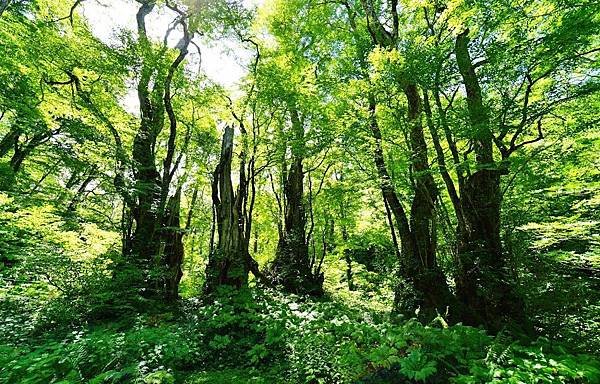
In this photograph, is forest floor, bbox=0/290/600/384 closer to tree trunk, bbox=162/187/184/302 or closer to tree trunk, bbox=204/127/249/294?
tree trunk, bbox=204/127/249/294

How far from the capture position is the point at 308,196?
10781 mm

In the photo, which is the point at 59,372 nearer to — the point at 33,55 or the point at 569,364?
the point at 569,364

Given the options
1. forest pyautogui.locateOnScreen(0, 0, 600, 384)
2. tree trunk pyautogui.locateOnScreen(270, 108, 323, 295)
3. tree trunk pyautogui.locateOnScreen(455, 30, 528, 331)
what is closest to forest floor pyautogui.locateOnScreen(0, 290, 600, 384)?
forest pyautogui.locateOnScreen(0, 0, 600, 384)

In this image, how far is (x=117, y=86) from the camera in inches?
321

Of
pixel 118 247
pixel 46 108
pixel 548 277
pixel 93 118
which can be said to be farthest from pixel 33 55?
pixel 548 277

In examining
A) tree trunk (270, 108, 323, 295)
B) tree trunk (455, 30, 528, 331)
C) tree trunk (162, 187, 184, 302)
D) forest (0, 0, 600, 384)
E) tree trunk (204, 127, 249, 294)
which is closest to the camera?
forest (0, 0, 600, 384)

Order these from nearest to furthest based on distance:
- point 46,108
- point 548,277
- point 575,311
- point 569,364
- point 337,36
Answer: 1. point 569,364
2. point 575,311
3. point 548,277
4. point 46,108
5. point 337,36

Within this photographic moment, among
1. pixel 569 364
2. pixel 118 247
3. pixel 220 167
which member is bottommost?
pixel 569 364

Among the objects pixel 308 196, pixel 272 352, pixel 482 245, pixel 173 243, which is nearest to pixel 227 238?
pixel 173 243

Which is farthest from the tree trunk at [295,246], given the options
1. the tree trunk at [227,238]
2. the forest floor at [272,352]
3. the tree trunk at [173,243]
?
the forest floor at [272,352]

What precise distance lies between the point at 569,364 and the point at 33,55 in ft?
34.3

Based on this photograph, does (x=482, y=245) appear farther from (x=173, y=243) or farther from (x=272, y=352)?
(x=173, y=243)

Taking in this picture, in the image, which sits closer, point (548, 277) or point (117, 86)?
point (548, 277)

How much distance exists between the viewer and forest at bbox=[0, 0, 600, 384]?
4.00 m
